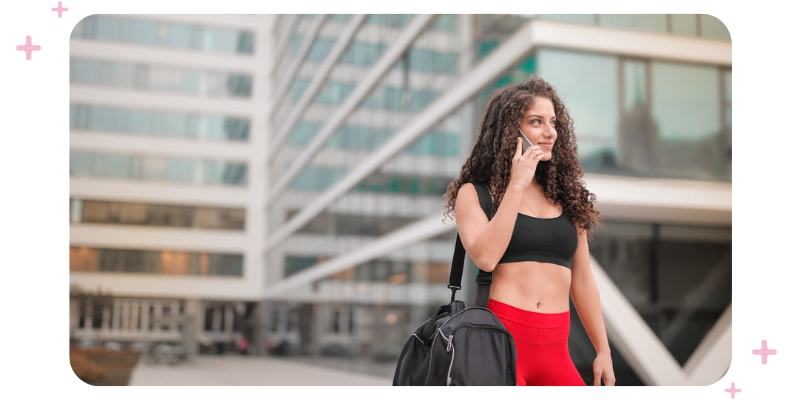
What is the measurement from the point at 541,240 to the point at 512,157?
35 cm

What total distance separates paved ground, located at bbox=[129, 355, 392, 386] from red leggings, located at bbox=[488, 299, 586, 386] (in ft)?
39.1

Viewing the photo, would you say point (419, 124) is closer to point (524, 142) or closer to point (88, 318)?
point (88, 318)

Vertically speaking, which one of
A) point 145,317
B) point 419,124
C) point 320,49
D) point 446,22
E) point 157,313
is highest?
point 320,49

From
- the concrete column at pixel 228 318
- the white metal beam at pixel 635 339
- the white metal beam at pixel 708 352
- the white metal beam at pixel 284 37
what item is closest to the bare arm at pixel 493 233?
the white metal beam at pixel 708 352

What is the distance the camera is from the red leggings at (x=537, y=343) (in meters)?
3.01

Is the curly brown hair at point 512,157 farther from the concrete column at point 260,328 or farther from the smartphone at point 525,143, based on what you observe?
the concrete column at point 260,328

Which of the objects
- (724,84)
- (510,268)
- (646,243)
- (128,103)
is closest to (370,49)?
(128,103)

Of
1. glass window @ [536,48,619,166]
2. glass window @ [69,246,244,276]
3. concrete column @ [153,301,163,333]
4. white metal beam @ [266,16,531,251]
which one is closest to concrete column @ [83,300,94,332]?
glass window @ [69,246,244,276]

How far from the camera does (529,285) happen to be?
9.80 feet

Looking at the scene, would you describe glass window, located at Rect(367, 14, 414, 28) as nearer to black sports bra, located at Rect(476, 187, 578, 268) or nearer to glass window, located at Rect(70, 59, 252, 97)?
glass window, located at Rect(70, 59, 252, 97)

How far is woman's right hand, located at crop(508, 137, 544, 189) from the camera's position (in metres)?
2.91
